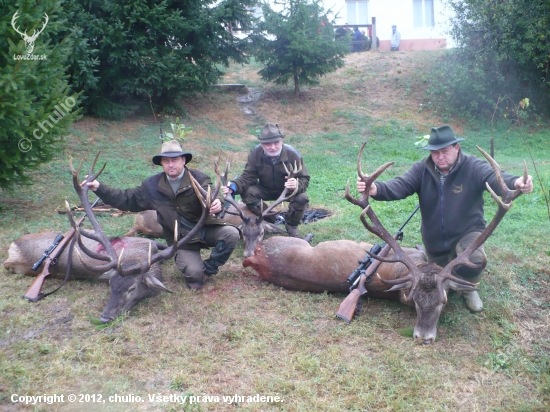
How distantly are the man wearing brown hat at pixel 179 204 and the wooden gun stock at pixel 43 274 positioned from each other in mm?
825

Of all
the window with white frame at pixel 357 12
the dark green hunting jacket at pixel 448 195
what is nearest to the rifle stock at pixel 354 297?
the dark green hunting jacket at pixel 448 195

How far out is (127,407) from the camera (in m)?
3.87

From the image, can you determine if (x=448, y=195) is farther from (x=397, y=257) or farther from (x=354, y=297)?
(x=354, y=297)

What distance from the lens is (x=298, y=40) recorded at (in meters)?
16.2

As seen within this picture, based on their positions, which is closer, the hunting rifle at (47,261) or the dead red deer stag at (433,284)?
the dead red deer stag at (433,284)

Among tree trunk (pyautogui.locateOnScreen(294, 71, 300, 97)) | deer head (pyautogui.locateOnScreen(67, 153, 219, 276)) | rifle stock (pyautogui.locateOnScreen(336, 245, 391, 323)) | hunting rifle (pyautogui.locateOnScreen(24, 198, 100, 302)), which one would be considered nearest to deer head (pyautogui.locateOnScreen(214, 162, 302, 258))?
deer head (pyautogui.locateOnScreen(67, 153, 219, 276))

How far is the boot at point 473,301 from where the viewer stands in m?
5.08

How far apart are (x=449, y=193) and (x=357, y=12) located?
73.9ft

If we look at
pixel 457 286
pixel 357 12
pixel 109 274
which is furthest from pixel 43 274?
pixel 357 12

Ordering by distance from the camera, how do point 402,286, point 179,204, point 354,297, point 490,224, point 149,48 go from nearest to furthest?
point 490,224 → point 402,286 → point 354,297 → point 179,204 → point 149,48

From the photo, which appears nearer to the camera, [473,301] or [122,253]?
[473,301]

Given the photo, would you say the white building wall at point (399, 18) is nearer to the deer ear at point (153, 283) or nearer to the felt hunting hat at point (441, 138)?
the felt hunting hat at point (441, 138)

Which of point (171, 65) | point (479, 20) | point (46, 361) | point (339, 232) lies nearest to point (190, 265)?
point (46, 361)

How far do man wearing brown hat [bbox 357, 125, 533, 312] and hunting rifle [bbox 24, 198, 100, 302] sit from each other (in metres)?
3.63
